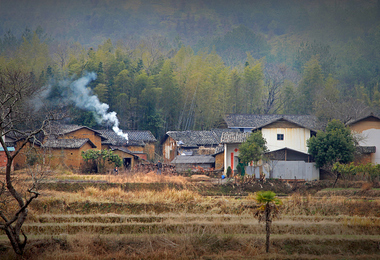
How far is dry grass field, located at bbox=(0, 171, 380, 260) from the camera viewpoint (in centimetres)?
1328

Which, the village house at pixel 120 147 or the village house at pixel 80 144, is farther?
the village house at pixel 120 147

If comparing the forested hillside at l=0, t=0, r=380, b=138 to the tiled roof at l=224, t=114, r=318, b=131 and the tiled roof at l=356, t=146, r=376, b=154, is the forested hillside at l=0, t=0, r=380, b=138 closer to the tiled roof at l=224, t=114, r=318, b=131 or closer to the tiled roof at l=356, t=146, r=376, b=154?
the tiled roof at l=224, t=114, r=318, b=131

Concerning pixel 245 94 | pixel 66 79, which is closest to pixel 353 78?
pixel 245 94

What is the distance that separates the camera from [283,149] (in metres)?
28.1

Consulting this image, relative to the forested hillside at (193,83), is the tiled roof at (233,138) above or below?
below

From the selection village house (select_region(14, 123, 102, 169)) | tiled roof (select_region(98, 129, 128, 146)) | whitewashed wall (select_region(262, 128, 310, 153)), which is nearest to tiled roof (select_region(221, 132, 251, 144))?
whitewashed wall (select_region(262, 128, 310, 153))

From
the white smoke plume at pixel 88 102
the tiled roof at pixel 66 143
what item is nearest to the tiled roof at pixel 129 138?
the white smoke plume at pixel 88 102

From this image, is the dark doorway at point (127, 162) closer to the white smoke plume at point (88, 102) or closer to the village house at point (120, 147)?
the village house at point (120, 147)

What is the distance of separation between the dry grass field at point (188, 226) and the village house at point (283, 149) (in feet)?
13.1

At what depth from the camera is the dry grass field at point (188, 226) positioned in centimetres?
1328

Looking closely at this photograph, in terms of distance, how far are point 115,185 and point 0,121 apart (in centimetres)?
1168

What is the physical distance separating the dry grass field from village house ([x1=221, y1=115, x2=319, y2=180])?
4.01 metres

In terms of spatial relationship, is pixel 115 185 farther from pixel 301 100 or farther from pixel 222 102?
pixel 301 100

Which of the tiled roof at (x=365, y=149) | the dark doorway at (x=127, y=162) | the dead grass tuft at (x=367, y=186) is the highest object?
the tiled roof at (x=365, y=149)
